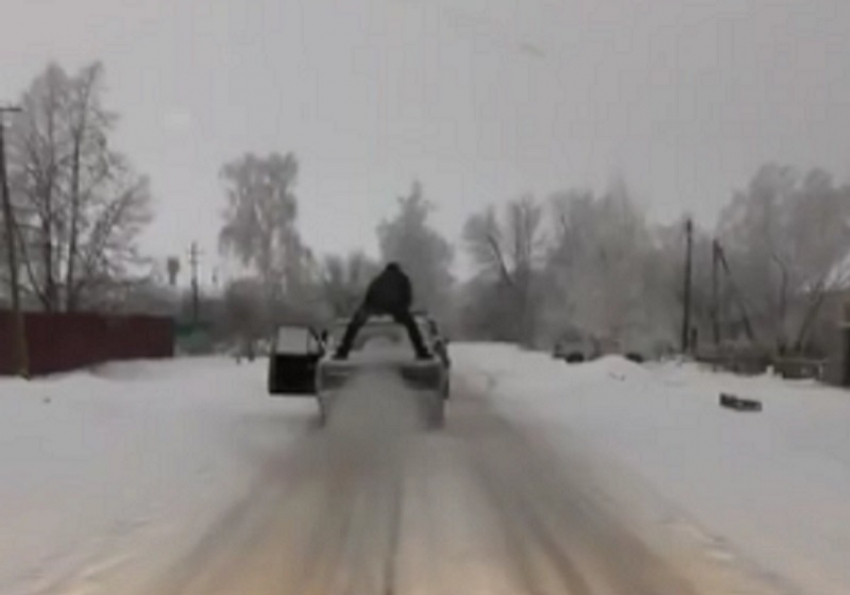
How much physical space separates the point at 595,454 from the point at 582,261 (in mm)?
84587

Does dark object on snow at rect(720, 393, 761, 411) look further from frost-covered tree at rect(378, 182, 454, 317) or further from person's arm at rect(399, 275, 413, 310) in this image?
frost-covered tree at rect(378, 182, 454, 317)

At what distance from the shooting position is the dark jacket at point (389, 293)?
75.3ft

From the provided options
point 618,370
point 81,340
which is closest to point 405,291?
point 618,370

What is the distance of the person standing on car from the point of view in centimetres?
2266

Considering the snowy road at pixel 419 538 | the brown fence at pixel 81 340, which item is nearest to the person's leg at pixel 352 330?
the snowy road at pixel 419 538

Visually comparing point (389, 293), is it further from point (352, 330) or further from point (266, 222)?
point (266, 222)

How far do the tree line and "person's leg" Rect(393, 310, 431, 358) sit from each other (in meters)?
30.0

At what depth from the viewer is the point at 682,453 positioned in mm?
17406

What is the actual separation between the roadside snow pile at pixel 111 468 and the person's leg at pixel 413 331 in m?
2.36

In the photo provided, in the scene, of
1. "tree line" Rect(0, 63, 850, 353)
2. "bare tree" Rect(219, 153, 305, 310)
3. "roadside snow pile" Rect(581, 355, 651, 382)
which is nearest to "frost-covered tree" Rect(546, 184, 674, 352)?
"tree line" Rect(0, 63, 850, 353)

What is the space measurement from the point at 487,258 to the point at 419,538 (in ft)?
326

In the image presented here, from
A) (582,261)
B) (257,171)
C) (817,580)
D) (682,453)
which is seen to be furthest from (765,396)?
(582,261)

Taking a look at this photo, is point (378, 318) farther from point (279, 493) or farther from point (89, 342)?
point (89, 342)

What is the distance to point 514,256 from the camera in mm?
109375
